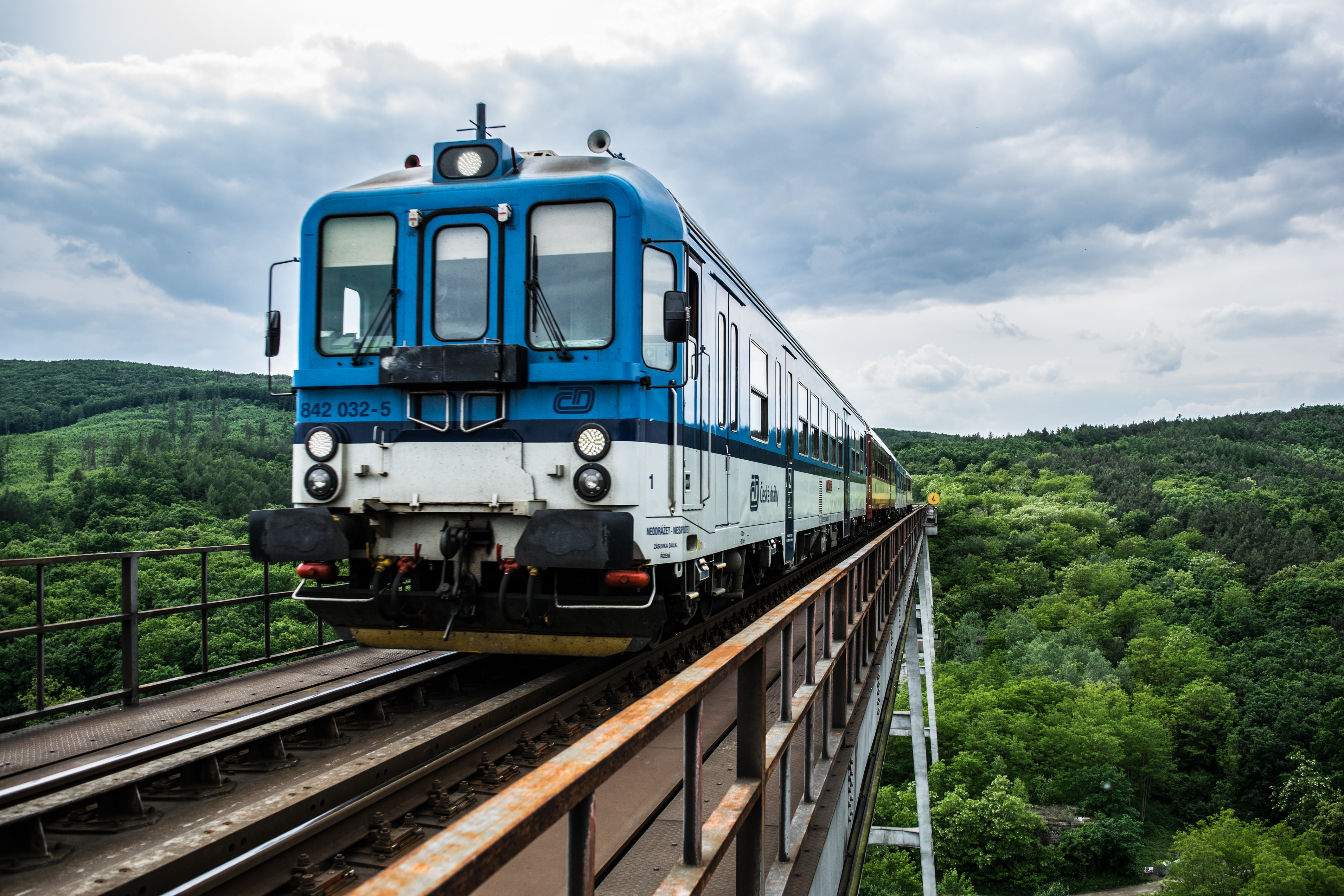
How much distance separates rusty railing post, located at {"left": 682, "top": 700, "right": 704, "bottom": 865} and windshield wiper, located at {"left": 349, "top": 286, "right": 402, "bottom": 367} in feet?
16.4

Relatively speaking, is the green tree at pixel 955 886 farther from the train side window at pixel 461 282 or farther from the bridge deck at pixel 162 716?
the train side window at pixel 461 282

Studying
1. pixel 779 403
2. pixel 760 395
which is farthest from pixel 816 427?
pixel 760 395

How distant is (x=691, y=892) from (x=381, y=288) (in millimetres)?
5490

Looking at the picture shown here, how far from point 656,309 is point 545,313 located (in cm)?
80

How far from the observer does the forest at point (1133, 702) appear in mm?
52938

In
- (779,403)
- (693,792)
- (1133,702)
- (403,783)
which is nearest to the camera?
(693,792)

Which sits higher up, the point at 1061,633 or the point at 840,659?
the point at 840,659

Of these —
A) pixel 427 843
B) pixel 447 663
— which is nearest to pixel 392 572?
pixel 447 663

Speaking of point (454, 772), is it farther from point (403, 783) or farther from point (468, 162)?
point (468, 162)

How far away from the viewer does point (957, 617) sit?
92.6 m

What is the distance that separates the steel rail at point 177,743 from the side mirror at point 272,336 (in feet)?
8.51

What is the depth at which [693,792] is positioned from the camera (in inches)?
95.7

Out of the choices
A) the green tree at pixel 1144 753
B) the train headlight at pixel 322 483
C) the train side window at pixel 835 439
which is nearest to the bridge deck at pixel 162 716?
the train headlight at pixel 322 483

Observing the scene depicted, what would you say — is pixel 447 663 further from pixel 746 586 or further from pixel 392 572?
pixel 746 586
